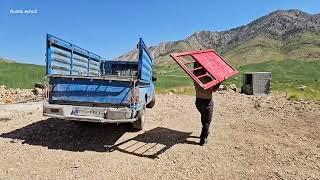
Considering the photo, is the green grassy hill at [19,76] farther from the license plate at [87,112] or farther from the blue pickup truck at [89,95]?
the license plate at [87,112]

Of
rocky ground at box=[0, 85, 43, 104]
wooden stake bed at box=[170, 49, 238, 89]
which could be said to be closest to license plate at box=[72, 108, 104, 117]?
wooden stake bed at box=[170, 49, 238, 89]

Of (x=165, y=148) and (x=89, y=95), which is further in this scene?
(x=89, y=95)

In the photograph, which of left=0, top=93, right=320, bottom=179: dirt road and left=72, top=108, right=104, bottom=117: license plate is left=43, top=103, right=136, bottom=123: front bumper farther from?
left=0, top=93, right=320, bottom=179: dirt road

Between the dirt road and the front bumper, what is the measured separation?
0.76 m

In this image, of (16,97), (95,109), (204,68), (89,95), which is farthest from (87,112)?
(16,97)

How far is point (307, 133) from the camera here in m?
10.5

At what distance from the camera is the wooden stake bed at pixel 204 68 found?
8.55 metres

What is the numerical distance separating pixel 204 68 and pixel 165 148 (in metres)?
2.14

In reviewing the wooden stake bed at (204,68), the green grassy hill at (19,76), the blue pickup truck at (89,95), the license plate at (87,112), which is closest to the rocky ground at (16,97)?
the green grassy hill at (19,76)

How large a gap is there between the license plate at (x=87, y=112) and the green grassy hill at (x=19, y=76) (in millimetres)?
23354

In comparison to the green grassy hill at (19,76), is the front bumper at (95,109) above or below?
below

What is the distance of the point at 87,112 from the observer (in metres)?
8.94

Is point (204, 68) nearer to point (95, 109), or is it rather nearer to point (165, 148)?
point (165, 148)

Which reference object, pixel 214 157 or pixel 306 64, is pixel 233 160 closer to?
pixel 214 157
